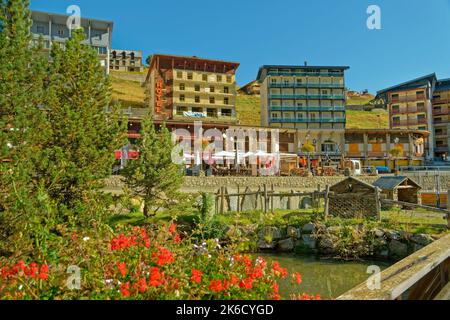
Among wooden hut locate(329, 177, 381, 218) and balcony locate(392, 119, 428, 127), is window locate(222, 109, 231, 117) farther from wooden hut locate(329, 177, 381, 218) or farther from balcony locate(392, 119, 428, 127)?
wooden hut locate(329, 177, 381, 218)

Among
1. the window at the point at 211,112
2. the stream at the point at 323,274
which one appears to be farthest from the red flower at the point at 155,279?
the window at the point at 211,112

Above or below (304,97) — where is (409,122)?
below

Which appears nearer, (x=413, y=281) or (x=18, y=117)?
(x=413, y=281)

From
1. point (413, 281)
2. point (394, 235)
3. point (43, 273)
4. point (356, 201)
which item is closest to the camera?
point (43, 273)

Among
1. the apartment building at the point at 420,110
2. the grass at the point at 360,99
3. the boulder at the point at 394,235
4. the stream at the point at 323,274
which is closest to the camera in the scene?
the stream at the point at 323,274

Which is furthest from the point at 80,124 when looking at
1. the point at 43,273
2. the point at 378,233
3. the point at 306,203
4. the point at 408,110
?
the point at 408,110

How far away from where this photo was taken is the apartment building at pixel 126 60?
363 feet

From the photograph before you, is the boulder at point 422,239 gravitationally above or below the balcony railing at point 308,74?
below

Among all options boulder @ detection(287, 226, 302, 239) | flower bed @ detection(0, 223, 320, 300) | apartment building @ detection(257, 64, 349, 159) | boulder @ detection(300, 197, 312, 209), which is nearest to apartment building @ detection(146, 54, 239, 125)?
apartment building @ detection(257, 64, 349, 159)

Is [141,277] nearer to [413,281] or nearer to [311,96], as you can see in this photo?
[413,281]

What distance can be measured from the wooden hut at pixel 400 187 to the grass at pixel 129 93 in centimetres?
6407

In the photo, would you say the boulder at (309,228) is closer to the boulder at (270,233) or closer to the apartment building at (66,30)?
the boulder at (270,233)

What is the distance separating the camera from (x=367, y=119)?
94.6 meters

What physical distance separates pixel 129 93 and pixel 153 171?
7567 centimetres
